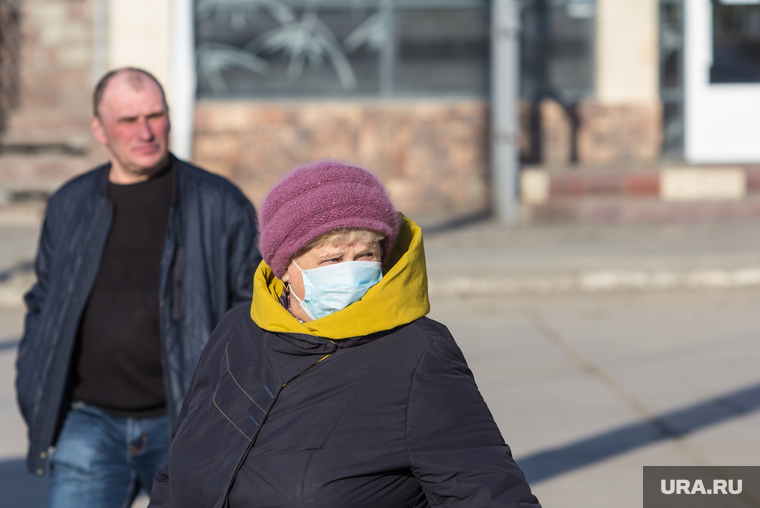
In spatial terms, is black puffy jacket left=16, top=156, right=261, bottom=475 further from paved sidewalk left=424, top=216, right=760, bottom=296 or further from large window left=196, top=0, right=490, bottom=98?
large window left=196, top=0, right=490, bottom=98

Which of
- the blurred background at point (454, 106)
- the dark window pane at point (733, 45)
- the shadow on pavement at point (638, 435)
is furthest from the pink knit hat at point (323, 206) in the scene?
the dark window pane at point (733, 45)

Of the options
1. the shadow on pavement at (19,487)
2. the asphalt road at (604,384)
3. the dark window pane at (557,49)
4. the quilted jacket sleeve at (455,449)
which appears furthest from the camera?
the dark window pane at (557,49)

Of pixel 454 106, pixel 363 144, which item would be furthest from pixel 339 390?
pixel 454 106

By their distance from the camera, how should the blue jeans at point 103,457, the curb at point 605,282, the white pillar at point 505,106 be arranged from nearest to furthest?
the blue jeans at point 103,457 < the curb at point 605,282 < the white pillar at point 505,106

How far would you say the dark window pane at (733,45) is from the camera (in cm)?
1170

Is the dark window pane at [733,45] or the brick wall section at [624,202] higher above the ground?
the dark window pane at [733,45]

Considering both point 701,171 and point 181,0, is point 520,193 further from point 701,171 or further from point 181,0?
point 181,0

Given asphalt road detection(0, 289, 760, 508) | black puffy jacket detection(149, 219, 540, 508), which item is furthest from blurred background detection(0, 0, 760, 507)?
black puffy jacket detection(149, 219, 540, 508)

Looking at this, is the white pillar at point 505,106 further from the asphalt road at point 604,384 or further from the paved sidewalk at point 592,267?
the asphalt road at point 604,384

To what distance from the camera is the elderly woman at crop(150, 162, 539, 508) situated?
5.51 ft

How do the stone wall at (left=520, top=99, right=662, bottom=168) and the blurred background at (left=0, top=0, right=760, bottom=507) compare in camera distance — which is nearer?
the blurred background at (left=0, top=0, right=760, bottom=507)

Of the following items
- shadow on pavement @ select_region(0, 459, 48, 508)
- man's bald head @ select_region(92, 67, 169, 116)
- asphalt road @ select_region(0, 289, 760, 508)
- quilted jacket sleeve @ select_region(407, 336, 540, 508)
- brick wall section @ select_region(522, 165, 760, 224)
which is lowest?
shadow on pavement @ select_region(0, 459, 48, 508)

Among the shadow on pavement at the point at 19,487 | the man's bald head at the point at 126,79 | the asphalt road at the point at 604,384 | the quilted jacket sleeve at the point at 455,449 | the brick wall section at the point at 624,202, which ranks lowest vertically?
the shadow on pavement at the point at 19,487

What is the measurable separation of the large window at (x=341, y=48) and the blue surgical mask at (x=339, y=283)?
9.75 m
